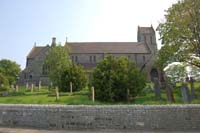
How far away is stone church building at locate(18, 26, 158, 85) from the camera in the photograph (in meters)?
61.3

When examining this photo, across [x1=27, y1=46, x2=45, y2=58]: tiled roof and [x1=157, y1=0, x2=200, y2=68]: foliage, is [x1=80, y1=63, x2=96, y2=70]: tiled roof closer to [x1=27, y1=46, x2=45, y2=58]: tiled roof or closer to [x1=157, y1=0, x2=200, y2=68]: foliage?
[x1=27, y1=46, x2=45, y2=58]: tiled roof

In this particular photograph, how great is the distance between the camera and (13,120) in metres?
10.1

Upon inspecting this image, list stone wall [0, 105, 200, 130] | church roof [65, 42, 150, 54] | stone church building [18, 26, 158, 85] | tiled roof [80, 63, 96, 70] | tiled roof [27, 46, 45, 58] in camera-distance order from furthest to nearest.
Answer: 1. tiled roof [27, 46, 45, 58]
2. church roof [65, 42, 150, 54]
3. tiled roof [80, 63, 96, 70]
4. stone church building [18, 26, 158, 85]
5. stone wall [0, 105, 200, 130]

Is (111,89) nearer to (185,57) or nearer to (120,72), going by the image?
(120,72)

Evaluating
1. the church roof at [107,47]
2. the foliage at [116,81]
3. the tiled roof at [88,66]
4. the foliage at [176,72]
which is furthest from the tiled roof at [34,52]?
the foliage at [116,81]

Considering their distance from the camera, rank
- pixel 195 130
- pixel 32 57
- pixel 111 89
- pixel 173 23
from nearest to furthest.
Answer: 1. pixel 195 130
2. pixel 111 89
3. pixel 173 23
4. pixel 32 57

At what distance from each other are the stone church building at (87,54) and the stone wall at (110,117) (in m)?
49.8

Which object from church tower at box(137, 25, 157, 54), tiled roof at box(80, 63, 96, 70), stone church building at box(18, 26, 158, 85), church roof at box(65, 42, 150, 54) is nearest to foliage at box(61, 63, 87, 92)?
stone church building at box(18, 26, 158, 85)

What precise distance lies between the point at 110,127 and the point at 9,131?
4.02 meters

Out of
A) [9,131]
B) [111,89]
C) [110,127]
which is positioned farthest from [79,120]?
[111,89]

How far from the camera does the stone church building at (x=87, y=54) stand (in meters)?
61.3

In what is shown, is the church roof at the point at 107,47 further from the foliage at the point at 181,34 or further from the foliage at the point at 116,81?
the foliage at the point at 116,81

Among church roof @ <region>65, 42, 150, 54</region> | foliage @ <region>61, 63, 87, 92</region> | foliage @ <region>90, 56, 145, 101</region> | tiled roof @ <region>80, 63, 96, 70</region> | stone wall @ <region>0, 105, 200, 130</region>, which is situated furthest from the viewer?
church roof @ <region>65, 42, 150, 54</region>

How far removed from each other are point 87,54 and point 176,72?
3878 centimetres
